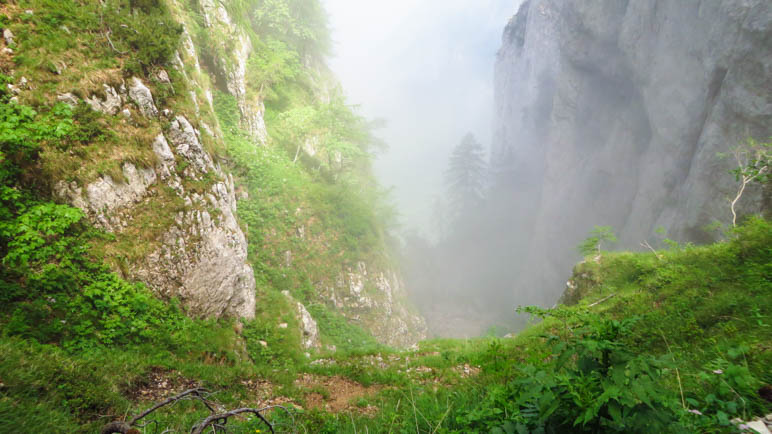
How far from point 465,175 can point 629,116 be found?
75.6 ft

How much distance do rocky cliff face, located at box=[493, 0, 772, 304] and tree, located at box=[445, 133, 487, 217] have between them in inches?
229

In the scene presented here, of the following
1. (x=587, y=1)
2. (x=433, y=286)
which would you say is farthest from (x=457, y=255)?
(x=587, y=1)

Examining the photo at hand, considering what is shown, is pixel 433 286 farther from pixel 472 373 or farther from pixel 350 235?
pixel 472 373

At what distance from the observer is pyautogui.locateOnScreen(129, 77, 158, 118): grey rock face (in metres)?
7.10

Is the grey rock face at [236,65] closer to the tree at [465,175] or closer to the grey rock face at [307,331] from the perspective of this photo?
the grey rock face at [307,331]

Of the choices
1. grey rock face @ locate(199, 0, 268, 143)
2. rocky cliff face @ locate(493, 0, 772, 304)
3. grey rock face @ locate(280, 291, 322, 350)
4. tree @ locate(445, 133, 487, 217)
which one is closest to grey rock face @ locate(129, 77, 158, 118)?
grey rock face @ locate(280, 291, 322, 350)

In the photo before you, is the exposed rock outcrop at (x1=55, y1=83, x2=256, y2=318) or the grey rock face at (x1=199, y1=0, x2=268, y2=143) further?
the grey rock face at (x1=199, y1=0, x2=268, y2=143)

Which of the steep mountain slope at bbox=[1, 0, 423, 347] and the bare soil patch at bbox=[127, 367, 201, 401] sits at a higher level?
the steep mountain slope at bbox=[1, 0, 423, 347]

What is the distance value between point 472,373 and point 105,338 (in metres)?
7.01

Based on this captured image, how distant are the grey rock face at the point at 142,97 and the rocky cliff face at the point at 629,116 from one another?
20.1 m

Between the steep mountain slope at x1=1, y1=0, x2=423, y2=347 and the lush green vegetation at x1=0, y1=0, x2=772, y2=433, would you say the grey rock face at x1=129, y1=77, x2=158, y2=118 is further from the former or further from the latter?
the lush green vegetation at x1=0, y1=0, x2=772, y2=433

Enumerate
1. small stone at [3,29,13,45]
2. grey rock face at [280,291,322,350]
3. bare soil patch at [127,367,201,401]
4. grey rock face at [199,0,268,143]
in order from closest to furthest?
bare soil patch at [127,367,201,401]
small stone at [3,29,13,45]
grey rock face at [280,291,322,350]
grey rock face at [199,0,268,143]

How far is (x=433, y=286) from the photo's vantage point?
39031 millimetres

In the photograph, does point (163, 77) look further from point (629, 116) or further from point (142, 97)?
point (629, 116)
